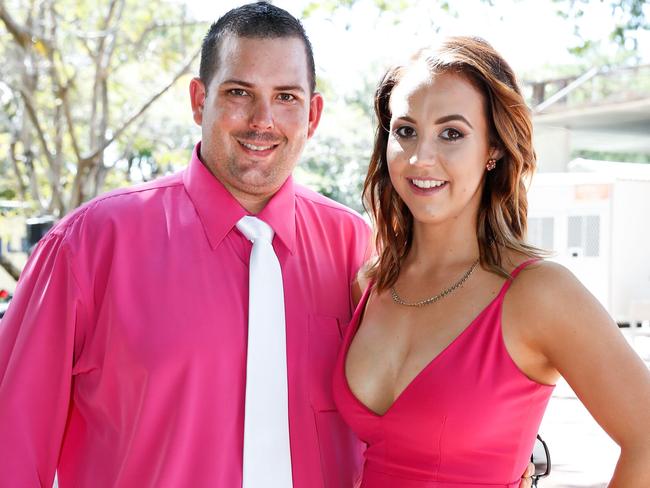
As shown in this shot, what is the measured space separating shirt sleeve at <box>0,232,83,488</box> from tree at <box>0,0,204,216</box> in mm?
7109

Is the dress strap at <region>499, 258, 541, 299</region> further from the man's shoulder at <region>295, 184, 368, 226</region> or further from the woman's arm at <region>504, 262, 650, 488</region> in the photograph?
the man's shoulder at <region>295, 184, 368, 226</region>

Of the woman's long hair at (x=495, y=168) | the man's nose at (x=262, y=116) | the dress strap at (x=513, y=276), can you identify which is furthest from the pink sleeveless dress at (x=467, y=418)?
the man's nose at (x=262, y=116)

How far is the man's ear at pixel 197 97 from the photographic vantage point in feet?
9.05

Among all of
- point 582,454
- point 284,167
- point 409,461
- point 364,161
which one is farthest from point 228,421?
point 364,161

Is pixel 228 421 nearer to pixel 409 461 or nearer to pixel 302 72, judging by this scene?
pixel 409 461

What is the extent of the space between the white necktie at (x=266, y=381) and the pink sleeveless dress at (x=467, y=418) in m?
0.27

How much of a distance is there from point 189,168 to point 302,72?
0.45 metres

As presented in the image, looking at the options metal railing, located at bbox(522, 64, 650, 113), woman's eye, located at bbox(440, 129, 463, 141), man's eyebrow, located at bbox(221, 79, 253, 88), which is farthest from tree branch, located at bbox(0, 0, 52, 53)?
metal railing, located at bbox(522, 64, 650, 113)

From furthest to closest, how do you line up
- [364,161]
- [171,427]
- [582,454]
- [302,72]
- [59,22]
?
1. [364,161]
2. [59,22]
3. [582,454]
4. [302,72]
5. [171,427]

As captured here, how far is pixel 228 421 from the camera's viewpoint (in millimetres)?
2398

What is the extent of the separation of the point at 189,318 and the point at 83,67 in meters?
9.25

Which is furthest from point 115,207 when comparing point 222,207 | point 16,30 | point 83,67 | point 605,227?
point 605,227

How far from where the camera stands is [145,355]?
2373mm

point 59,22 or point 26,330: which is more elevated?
point 59,22
